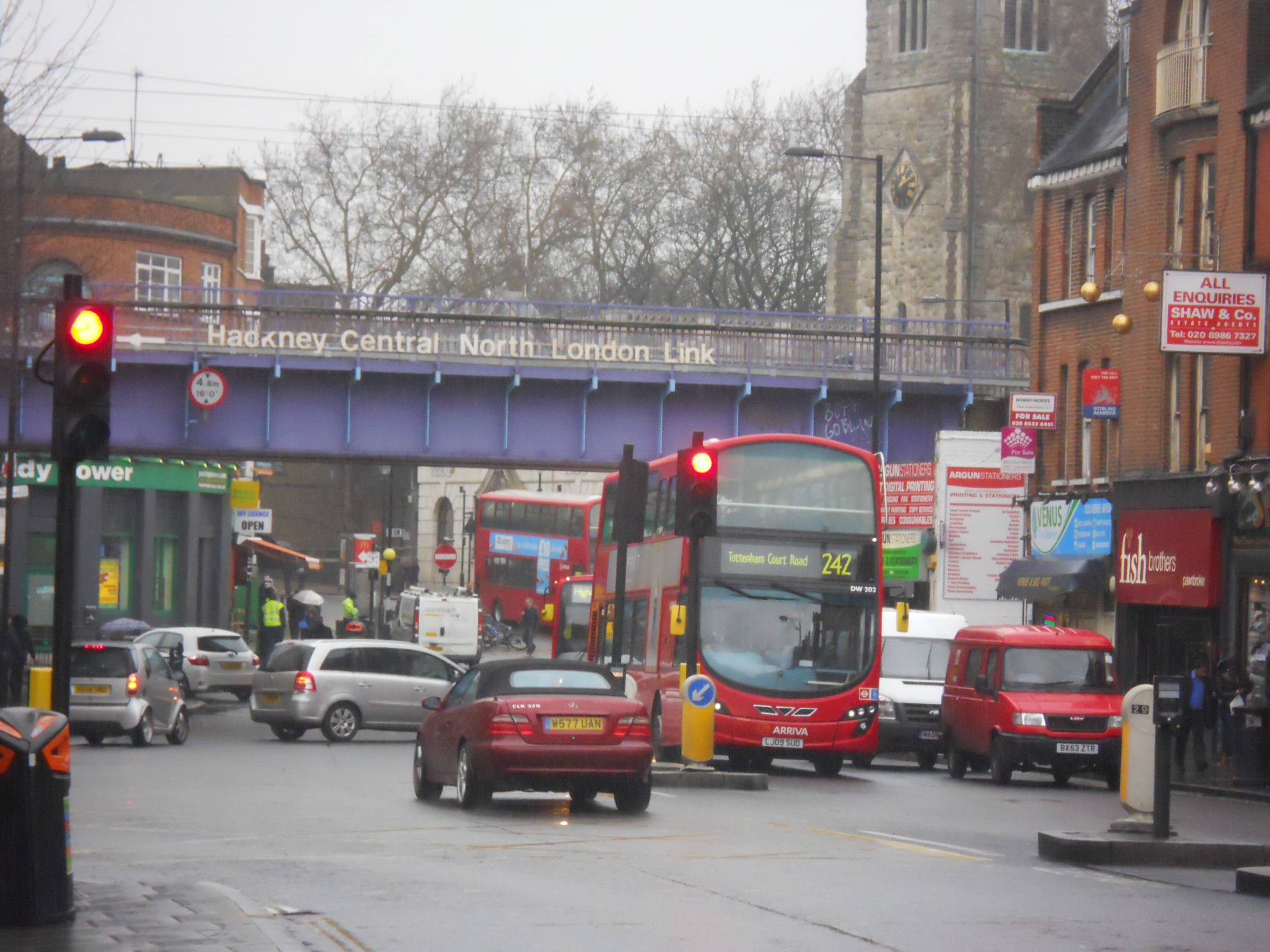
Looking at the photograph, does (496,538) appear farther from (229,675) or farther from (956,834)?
(956,834)

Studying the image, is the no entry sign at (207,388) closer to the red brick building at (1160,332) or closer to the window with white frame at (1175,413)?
the red brick building at (1160,332)

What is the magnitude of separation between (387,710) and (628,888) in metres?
20.1

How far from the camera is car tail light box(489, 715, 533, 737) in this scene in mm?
17125

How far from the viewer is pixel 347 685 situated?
102 feet

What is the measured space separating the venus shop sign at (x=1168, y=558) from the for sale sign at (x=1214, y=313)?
3.43 metres

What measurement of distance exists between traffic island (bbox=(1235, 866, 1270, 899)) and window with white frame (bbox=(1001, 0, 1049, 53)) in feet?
216

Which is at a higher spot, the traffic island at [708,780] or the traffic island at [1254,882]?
the traffic island at [1254,882]

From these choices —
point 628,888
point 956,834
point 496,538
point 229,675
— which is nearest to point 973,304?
point 496,538

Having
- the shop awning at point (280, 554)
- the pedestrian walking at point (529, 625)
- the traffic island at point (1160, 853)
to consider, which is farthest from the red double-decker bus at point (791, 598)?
the shop awning at point (280, 554)

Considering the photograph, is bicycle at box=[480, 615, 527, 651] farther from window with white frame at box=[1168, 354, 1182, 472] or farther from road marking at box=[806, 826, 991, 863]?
road marking at box=[806, 826, 991, 863]

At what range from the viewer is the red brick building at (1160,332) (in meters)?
30.2

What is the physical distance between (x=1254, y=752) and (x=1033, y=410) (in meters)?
12.2

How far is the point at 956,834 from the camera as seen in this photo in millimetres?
16797

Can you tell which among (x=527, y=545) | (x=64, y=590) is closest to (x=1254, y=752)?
(x=64, y=590)
